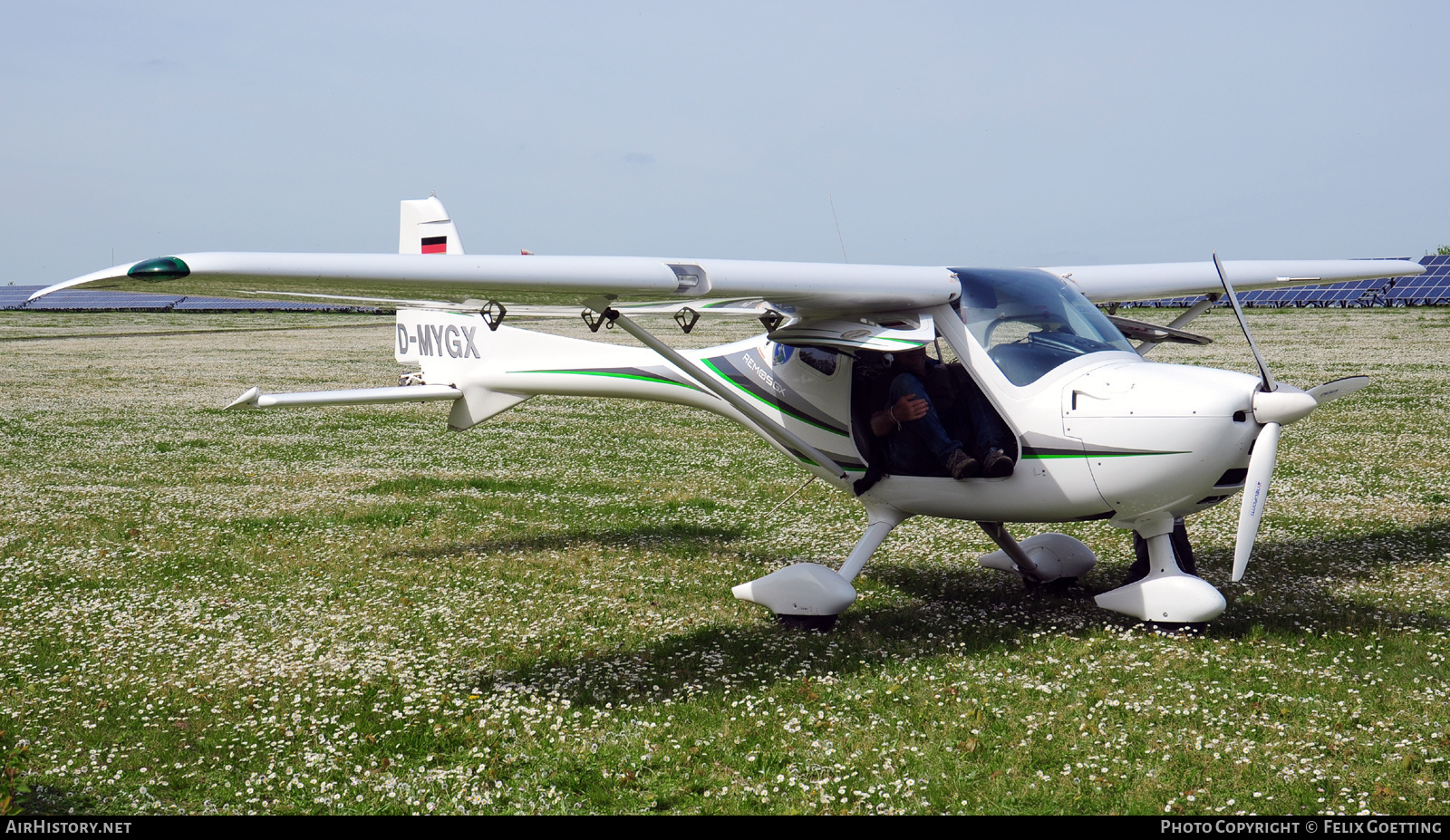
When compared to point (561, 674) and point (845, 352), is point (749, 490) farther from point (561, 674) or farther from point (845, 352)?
point (561, 674)

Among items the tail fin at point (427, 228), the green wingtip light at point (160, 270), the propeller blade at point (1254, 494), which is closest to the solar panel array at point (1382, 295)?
the tail fin at point (427, 228)

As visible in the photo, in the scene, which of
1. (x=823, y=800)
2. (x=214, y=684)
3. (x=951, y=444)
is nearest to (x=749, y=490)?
(x=951, y=444)

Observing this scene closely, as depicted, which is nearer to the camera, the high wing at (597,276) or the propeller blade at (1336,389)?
the high wing at (597,276)

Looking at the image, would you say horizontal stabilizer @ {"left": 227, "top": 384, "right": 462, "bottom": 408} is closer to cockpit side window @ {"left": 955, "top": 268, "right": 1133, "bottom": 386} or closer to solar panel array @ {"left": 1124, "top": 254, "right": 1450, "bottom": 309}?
cockpit side window @ {"left": 955, "top": 268, "right": 1133, "bottom": 386}

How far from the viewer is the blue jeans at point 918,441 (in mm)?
7738

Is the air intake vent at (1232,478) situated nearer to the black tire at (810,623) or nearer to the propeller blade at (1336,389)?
the propeller blade at (1336,389)

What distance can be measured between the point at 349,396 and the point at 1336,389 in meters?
8.55

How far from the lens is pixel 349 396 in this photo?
10.3 m

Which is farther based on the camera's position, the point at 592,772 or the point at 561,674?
the point at 561,674

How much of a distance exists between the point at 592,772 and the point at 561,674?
5.32ft

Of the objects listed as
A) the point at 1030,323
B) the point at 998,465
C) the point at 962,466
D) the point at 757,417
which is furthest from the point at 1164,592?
the point at 757,417

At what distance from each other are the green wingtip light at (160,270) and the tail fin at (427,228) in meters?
5.84

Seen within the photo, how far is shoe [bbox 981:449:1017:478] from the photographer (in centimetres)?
746

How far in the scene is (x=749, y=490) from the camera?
14.2 meters
